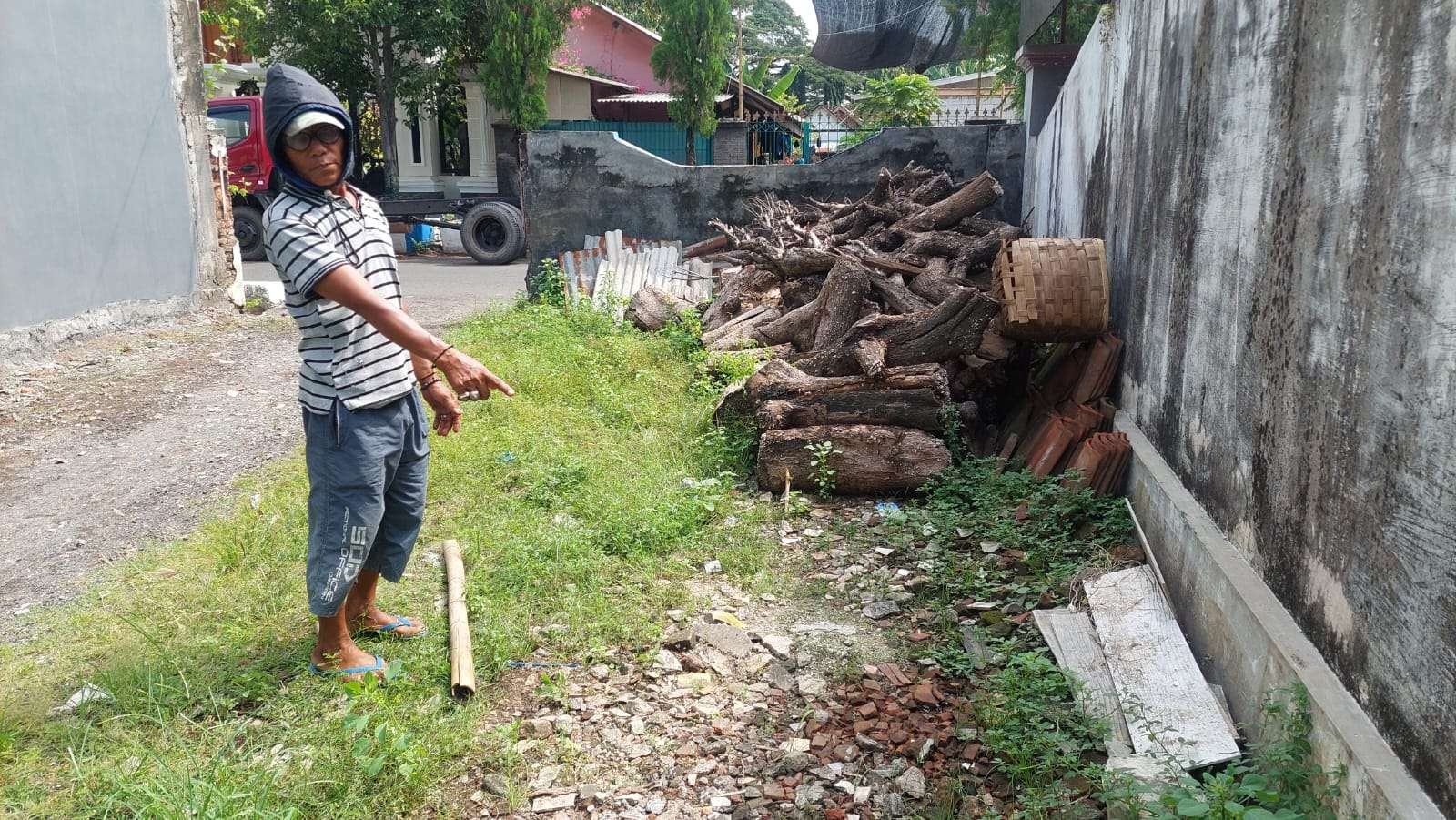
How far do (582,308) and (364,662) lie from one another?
241 inches

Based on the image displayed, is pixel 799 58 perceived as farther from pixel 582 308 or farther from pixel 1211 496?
pixel 1211 496

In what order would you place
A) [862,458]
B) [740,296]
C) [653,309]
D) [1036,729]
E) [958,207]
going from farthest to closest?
[653,309] < [740,296] < [958,207] < [862,458] < [1036,729]

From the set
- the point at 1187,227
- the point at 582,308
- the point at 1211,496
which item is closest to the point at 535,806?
the point at 1211,496

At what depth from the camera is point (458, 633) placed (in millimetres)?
3547

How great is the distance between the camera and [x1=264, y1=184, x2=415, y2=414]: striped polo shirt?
3023mm

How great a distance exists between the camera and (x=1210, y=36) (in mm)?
3654

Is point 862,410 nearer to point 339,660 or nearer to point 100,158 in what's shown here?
point 339,660

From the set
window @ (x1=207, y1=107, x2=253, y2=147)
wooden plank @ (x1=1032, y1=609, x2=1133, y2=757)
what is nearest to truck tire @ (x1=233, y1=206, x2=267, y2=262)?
window @ (x1=207, y1=107, x2=253, y2=147)

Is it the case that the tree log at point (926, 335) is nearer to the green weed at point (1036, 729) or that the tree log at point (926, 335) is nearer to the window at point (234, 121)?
the green weed at point (1036, 729)

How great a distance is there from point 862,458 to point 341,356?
2829mm

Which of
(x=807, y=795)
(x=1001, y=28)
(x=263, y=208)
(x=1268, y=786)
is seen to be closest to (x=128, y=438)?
(x=807, y=795)

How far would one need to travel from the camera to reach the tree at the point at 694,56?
22.3 m

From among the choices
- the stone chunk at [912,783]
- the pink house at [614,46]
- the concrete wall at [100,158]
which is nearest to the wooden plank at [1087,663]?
the stone chunk at [912,783]

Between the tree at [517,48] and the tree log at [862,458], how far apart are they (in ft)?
58.0
